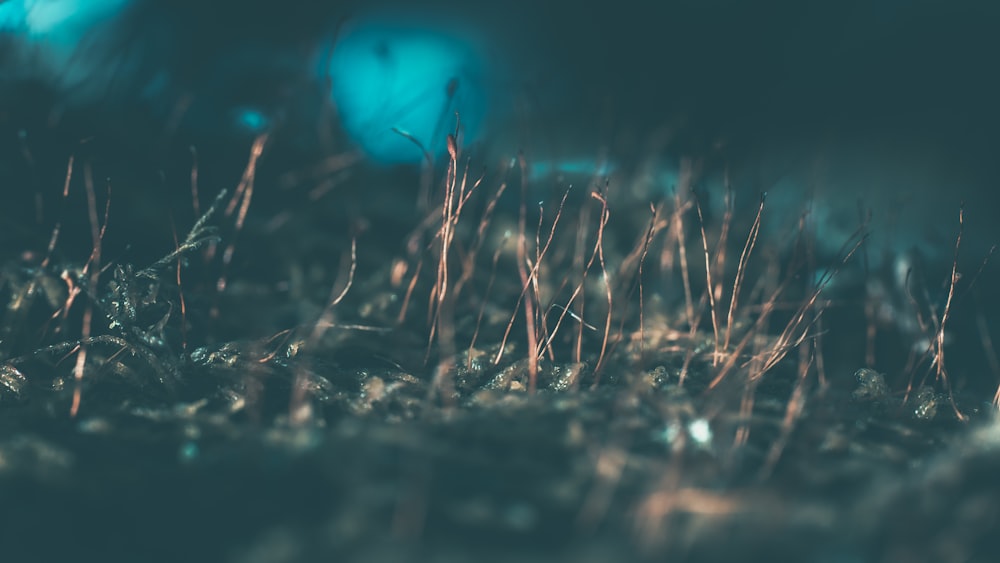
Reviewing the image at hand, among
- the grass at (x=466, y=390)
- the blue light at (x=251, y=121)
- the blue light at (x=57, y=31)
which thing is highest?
the blue light at (x=57, y=31)

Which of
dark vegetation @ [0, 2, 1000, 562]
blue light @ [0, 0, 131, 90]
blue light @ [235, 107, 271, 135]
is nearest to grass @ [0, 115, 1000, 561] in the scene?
dark vegetation @ [0, 2, 1000, 562]

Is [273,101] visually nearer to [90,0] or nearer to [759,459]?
[90,0]

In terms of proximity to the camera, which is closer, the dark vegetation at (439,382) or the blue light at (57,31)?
the dark vegetation at (439,382)

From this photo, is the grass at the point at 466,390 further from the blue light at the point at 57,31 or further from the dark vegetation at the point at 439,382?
the blue light at the point at 57,31

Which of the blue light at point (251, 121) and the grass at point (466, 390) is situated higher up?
the blue light at point (251, 121)

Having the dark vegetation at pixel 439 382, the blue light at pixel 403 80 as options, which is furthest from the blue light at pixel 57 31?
the blue light at pixel 403 80

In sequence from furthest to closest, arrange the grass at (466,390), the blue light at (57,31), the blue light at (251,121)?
the blue light at (251,121), the blue light at (57,31), the grass at (466,390)
